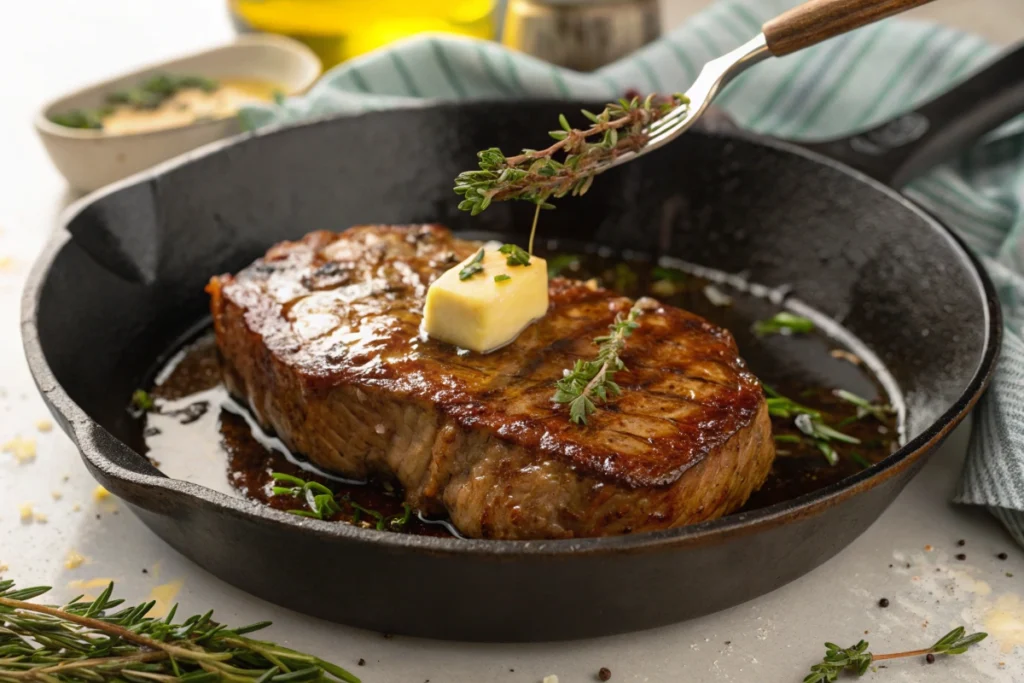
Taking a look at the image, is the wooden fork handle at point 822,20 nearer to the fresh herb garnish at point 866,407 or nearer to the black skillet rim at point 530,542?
the black skillet rim at point 530,542

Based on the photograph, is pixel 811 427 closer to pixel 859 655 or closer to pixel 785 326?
pixel 785 326

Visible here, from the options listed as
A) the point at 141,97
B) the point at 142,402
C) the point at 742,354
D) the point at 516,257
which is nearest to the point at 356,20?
the point at 141,97

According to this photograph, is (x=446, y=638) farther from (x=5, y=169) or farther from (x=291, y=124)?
(x=5, y=169)

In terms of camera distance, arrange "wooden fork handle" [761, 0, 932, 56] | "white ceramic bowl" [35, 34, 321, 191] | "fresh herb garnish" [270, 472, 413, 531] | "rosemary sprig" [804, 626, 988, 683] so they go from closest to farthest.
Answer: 1. "rosemary sprig" [804, 626, 988, 683]
2. "fresh herb garnish" [270, 472, 413, 531]
3. "wooden fork handle" [761, 0, 932, 56]
4. "white ceramic bowl" [35, 34, 321, 191]

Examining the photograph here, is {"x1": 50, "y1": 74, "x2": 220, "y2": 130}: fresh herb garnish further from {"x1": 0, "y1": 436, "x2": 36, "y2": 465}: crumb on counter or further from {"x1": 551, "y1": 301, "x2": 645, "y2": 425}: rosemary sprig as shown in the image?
{"x1": 551, "y1": 301, "x2": 645, "y2": 425}: rosemary sprig

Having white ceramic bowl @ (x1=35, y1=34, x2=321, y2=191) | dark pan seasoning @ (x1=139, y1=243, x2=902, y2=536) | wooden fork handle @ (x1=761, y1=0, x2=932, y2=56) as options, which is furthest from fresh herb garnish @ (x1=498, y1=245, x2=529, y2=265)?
white ceramic bowl @ (x1=35, y1=34, x2=321, y2=191)

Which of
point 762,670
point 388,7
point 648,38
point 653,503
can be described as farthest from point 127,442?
point 648,38
